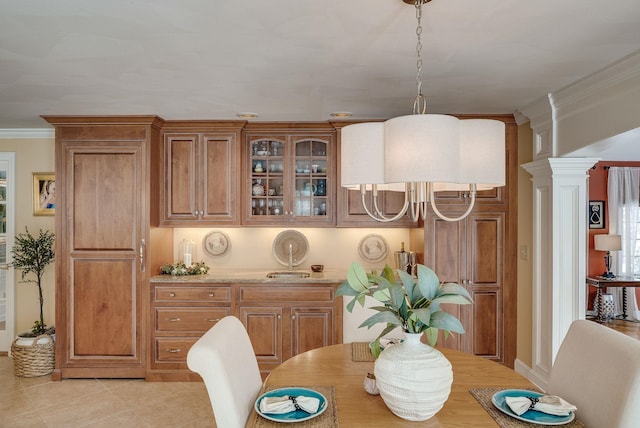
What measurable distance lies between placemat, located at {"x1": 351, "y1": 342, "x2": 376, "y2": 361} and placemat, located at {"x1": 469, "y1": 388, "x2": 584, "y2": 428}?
0.54m

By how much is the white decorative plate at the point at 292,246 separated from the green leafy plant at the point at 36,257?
2200 mm

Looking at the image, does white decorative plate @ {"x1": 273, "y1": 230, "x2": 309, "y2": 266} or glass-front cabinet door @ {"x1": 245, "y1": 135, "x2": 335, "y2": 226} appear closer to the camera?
glass-front cabinet door @ {"x1": 245, "y1": 135, "x2": 335, "y2": 226}

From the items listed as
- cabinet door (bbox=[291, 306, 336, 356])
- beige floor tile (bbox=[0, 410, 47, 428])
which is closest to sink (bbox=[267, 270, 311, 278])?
cabinet door (bbox=[291, 306, 336, 356])

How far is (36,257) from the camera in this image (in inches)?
166

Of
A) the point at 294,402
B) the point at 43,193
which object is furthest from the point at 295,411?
the point at 43,193

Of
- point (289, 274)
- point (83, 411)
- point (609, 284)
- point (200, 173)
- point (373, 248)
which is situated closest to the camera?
point (83, 411)

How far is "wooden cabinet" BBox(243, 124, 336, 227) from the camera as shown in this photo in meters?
4.20

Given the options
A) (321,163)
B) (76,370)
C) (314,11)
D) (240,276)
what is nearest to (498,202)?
(321,163)

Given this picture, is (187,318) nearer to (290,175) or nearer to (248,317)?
(248,317)

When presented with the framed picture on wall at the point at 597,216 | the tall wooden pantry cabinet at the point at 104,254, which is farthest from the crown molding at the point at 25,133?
the framed picture on wall at the point at 597,216

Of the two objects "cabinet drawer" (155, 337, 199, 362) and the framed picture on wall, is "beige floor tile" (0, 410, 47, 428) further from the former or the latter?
the framed picture on wall

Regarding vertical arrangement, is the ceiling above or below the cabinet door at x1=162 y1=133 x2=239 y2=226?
above

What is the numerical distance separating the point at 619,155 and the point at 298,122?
502 cm

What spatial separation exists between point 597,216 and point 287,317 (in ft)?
18.0
